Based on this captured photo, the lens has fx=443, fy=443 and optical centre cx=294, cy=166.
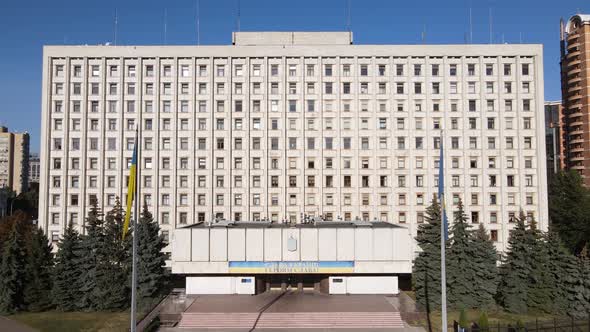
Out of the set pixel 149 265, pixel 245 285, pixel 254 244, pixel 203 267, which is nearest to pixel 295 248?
pixel 254 244

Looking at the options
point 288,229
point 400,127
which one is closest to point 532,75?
point 400,127

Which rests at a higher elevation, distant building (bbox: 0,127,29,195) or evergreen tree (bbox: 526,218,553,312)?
distant building (bbox: 0,127,29,195)

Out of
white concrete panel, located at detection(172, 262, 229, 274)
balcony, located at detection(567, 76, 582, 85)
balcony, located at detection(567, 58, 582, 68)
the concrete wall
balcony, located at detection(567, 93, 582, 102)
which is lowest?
white concrete panel, located at detection(172, 262, 229, 274)

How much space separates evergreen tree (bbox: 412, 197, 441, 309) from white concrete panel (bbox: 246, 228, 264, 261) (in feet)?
50.6

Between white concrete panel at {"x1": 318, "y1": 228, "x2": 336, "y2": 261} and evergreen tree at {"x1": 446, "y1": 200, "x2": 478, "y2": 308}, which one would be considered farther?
white concrete panel at {"x1": 318, "y1": 228, "x2": 336, "y2": 261}

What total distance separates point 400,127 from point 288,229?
26.6 meters

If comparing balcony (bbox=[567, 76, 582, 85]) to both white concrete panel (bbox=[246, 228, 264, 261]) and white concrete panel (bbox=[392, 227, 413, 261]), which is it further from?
white concrete panel (bbox=[246, 228, 264, 261])

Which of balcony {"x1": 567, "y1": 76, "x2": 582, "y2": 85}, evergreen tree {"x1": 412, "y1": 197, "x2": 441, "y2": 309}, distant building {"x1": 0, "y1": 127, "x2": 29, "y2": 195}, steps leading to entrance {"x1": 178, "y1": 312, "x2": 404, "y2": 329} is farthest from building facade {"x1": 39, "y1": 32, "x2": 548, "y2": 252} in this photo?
distant building {"x1": 0, "y1": 127, "x2": 29, "y2": 195}

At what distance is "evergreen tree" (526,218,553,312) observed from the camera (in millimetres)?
39250

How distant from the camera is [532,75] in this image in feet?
200

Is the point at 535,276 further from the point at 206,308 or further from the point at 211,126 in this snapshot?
the point at 211,126

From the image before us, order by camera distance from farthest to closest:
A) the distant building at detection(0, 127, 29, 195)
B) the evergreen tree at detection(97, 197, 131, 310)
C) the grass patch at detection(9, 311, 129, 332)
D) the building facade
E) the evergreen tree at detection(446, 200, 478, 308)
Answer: the distant building at detection(0, 127, 29, 195) → the building facade → the evergreen tree at detection(97, 197, 131, 310) → the evergreen tree at detection(446, 200, 478, 308) → the grass patch at detection(9, 311, 129, 332)

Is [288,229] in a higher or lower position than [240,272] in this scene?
higher

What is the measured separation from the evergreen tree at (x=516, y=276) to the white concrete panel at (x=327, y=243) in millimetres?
15924
